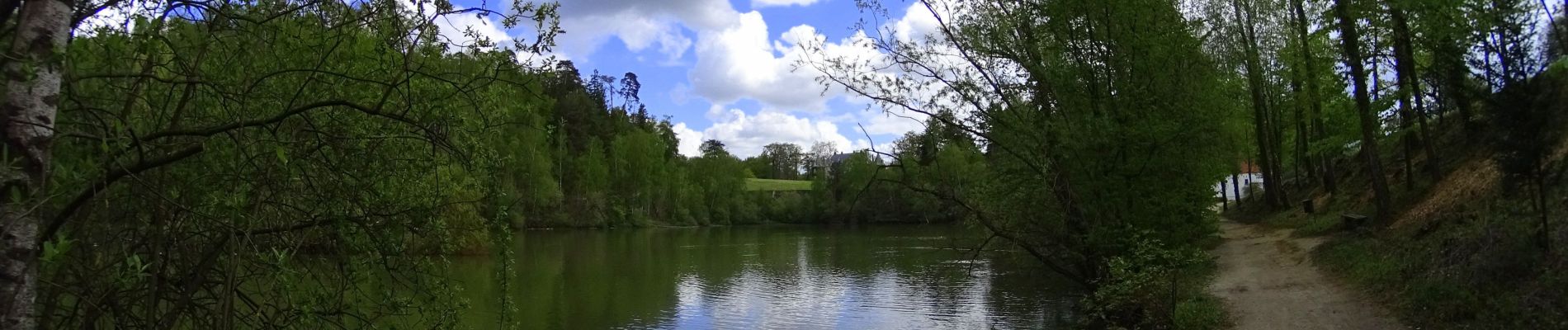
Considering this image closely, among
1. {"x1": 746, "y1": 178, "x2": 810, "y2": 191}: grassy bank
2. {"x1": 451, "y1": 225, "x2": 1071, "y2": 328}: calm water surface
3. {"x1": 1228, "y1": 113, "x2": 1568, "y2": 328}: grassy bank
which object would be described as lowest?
{"x1": 451, "y1": 225, "x2": 1071, "y2": 328}: calm water surface

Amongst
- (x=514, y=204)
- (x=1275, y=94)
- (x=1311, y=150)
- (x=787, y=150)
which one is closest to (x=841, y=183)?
(x=787, y=150)

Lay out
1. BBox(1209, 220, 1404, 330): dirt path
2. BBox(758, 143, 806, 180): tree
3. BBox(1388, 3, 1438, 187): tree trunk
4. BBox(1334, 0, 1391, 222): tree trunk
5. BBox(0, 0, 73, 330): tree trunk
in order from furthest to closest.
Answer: BBox(758, 143, 806, 180): tree < BBox(1334, 0, 1391, 222): tree trunk < BBox(1388, 3, 1438, 187): tree trunk < BBox(1209, 220, 1404, 330): dirt path < BBox(0, 0, 73, 330): tree trunk

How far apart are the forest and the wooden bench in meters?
0.29

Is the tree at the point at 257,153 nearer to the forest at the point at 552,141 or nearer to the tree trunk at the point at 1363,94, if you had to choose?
the forest at the point at 552,141

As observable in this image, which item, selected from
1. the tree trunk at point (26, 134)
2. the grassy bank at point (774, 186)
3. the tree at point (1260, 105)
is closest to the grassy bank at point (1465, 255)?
the tree at point (1260, 105)

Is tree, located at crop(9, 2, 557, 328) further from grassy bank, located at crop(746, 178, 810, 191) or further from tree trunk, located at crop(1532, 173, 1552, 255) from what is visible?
grassy bank, located at crop(746, 178, 810, 191)

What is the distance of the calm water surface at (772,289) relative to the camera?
15859 mm

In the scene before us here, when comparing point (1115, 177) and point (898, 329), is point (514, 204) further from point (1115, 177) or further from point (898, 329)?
point (898, 329)

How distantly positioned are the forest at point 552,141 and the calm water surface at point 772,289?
5.33 feet

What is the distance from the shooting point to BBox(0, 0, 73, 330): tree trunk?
2650mm

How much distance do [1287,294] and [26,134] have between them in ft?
39.5

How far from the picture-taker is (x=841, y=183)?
74562mm

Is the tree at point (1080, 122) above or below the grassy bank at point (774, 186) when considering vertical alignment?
below

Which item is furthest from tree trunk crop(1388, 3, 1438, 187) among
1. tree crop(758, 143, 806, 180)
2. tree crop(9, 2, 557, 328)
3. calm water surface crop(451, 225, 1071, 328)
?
tree crop(758, 143, 806, 180)
